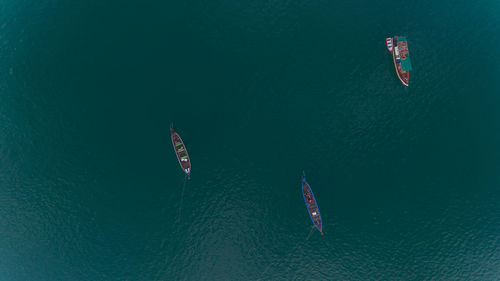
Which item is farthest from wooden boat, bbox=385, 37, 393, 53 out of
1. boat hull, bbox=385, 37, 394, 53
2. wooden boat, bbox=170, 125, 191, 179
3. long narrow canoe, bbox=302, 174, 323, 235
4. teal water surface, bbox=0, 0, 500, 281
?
wooden boat, bbox=170, 125, 191, 179

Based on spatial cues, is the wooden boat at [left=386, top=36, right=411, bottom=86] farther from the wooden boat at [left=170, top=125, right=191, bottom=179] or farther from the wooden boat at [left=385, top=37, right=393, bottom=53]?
the wooden boat at [left=170, top=125, right=191, bottom=179]

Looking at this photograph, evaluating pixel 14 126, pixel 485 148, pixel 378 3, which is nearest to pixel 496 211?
pixel 485 148

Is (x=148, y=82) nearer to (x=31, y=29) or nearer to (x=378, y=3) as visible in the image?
(x=31, y=29)

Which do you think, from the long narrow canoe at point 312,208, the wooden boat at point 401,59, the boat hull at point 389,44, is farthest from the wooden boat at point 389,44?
the long narrow canoe at point 312,208

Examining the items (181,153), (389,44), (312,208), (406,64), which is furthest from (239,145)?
(406,64)

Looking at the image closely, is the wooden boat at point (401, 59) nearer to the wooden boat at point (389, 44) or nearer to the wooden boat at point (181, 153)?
the wooden boat at point (389, 44)
